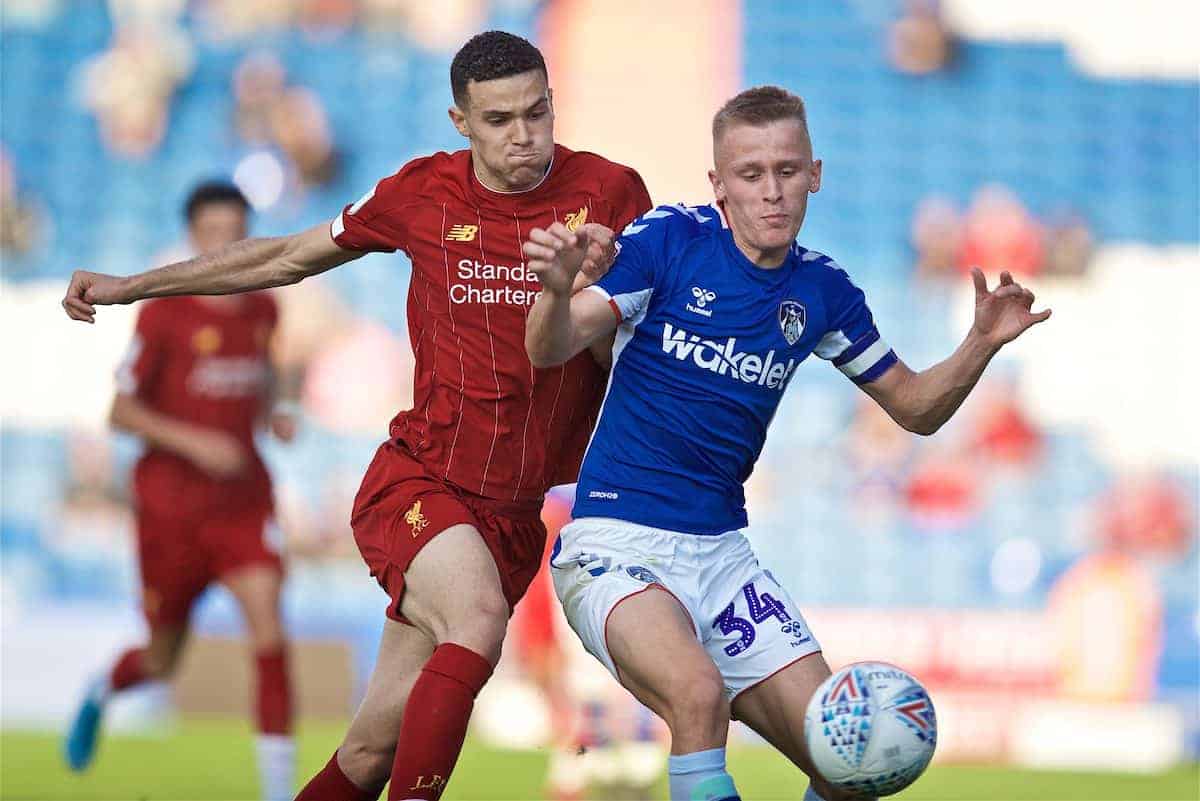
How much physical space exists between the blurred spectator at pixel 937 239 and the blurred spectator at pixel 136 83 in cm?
610

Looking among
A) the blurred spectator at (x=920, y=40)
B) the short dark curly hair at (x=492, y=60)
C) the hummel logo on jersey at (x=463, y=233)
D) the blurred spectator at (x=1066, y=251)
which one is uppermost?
the blurred spectator at (x=920, y=40)

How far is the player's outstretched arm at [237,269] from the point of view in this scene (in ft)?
16.1

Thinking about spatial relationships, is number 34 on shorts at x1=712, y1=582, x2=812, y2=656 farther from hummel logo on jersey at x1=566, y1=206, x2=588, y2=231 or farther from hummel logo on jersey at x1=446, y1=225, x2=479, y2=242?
hummel logo on jersey at x1=446, y1=225, x2=479, y2=242

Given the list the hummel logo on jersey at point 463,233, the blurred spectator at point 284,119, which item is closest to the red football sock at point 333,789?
the hummel logo on jersey at point 463,233

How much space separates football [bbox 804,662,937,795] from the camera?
13.2 ft

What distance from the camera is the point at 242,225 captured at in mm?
7602

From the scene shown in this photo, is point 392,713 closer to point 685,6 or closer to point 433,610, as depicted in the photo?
point 433,610

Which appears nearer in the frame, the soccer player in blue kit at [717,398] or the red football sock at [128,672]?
the soccer player in blue kit at [717,398]

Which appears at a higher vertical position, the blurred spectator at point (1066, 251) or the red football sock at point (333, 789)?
the blurred spectator at point (1066, 251)

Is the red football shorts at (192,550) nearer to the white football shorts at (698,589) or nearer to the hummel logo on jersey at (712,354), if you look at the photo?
the white football shorts at (698,589)

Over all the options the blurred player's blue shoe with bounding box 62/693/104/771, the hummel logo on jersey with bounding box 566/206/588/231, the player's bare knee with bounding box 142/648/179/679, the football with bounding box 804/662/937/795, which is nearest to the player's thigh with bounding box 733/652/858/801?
the football with bounding box 804/662/937/795

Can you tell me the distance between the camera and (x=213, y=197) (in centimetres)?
761

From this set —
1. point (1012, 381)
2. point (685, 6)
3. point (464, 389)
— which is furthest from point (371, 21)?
point (464, 389)

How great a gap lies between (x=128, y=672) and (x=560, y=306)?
4.86 metres
